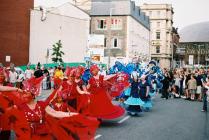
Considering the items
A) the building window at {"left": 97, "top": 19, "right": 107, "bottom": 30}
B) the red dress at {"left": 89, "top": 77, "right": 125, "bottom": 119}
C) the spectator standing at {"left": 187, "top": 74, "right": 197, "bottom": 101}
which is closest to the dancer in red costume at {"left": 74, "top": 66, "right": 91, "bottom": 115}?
the red dress at {"left": 89, "top": 77, "right": 125, "bottom": 119}

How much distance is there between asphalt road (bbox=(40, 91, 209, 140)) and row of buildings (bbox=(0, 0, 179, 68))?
7.00 m

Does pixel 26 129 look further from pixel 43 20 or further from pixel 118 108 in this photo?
pixel 43 20

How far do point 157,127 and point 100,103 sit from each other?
7.16ft

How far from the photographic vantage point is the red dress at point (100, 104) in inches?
528

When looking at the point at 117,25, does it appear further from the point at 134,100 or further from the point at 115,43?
the point at 134,100

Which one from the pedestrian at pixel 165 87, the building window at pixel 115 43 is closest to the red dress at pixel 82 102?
the pedestrian at pixel 165 87

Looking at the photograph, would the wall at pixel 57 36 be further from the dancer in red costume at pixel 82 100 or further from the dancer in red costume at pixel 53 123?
the dancer in red costume at pixel 53 123

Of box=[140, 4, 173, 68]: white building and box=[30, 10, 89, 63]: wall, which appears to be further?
box=[140, 4, 173, 68]: white building

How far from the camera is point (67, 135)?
809 cm

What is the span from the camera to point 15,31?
4231cm

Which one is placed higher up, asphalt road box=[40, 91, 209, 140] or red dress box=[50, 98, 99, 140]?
red dress box=[50, 98, 99, 140]

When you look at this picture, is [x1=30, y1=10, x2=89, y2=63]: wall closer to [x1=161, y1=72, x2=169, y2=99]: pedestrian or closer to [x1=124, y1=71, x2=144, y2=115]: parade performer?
[x1=161, y1=72, x2=169, y2=99]: pedestrian

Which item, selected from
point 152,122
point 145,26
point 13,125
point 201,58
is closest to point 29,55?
point 152,122

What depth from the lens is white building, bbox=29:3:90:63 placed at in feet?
147
